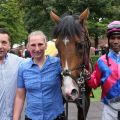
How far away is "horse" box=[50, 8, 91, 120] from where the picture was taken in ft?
14.4

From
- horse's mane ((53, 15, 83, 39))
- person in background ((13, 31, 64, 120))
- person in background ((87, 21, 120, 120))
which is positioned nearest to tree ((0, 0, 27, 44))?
horse's mane ((53, 15, 83, 39))

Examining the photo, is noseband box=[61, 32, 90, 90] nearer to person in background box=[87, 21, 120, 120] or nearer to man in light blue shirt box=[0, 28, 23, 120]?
person in background box=[87, 21, 120, 120]

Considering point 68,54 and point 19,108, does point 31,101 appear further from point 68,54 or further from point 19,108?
point 68,54

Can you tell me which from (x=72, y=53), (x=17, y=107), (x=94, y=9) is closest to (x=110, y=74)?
(x=72, y=53)

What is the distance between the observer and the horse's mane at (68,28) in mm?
4816

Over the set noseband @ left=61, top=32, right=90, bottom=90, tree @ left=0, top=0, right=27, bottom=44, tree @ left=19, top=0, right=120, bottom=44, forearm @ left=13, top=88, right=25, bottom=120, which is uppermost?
noseband @ left=61, top=32, right=90, bottom=90

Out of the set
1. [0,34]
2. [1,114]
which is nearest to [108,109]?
[1,114]

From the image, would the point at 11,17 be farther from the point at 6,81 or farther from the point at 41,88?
the point at 41,88

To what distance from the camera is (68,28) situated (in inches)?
191

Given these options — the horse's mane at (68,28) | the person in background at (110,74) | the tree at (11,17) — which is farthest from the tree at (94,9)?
the person in background at (110,74)

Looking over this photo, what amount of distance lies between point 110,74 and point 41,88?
850mm

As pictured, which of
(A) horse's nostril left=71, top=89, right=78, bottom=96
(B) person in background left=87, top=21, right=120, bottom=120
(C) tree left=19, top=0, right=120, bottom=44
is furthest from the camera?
(C) tree left=19, top=0, right=120, bottom=44

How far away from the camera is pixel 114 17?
24.8m

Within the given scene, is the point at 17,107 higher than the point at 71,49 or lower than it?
lower
